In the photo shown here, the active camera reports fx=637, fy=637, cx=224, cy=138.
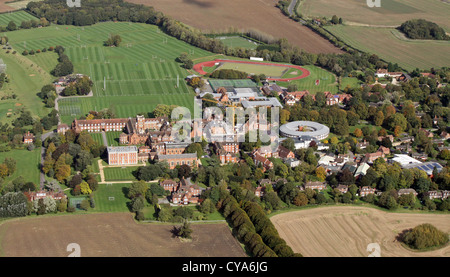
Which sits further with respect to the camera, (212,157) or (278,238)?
(212,157)

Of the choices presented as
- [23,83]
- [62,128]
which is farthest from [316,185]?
[23,83]

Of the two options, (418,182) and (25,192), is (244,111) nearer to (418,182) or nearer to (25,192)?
(418,182)

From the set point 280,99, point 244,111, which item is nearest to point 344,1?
point 280,99

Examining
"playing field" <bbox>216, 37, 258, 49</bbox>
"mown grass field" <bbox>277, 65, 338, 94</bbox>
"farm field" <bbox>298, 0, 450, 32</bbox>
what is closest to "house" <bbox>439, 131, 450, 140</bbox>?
"mown grass field" <bbox>277, 65, 338, 94</bbox>

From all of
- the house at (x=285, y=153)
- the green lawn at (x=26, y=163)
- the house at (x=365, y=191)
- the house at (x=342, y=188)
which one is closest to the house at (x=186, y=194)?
the house at (x=285, y=153)

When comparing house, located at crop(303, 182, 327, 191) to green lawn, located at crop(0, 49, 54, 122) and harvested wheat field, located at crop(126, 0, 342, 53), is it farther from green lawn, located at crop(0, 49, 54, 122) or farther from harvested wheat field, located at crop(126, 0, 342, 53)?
harvested wheat field, located at crop(126, 0, 342, 53)

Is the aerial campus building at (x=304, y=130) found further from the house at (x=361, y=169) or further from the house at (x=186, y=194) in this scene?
the house at (x=186, y=194)

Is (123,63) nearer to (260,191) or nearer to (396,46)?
(260,191)
